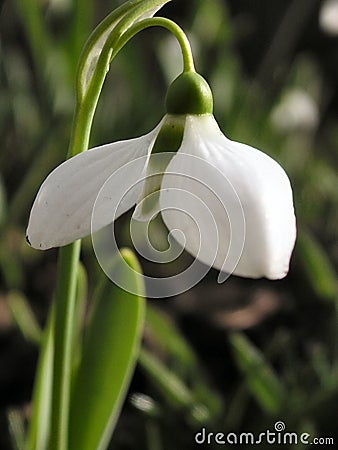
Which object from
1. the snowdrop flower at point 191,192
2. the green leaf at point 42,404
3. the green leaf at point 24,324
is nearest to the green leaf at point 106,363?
the green leaf at point 42,404

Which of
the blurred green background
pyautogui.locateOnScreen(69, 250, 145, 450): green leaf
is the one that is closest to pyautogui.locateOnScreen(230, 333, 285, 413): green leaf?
the blurred green background

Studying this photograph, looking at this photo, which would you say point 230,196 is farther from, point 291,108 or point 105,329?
point 291,108

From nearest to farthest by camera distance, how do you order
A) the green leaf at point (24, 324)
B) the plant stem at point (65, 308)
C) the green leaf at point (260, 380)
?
the plant stem at point (65, 308) → the green leaf at point (260, 380) → the green leaf at point (24, 324)

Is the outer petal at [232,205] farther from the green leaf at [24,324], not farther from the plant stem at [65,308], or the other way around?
the green leaf at [24,324]

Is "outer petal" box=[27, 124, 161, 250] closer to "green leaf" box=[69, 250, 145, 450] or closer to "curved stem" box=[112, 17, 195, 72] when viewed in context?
"curved stem" box=[112, 17, 195, 72]

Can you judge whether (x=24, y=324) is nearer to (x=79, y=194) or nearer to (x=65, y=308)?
(x=65, y=308)

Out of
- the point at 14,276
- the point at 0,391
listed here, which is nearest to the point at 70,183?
the point at 0,391
